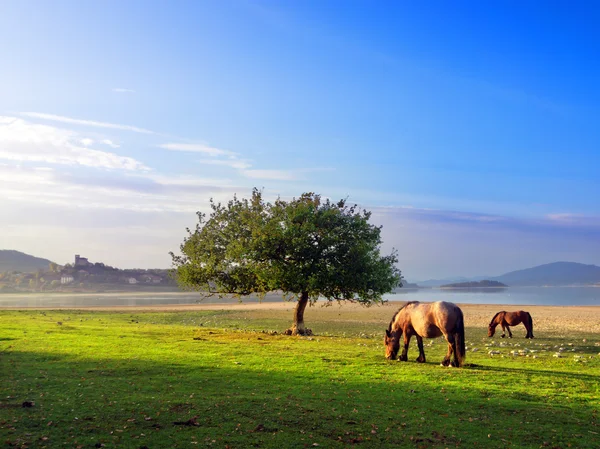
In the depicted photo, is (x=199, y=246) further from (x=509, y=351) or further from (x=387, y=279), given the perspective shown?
(x=509, y=351)

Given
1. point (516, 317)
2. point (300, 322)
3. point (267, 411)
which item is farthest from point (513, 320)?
point (267, 411)

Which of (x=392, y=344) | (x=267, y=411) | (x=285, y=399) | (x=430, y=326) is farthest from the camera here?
(x=392, y=344)

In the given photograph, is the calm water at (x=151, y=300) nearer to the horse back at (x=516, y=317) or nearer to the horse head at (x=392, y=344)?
the horse back at (x=516, y=317)

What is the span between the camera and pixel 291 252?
101ft

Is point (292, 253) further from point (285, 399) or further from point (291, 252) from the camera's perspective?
point (285, 399)

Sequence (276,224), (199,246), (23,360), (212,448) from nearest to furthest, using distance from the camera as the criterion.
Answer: (212,448)
(23,360)
(276,224)
(199,246)

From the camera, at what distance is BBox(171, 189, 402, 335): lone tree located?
3012 cm

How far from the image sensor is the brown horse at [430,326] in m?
18.5

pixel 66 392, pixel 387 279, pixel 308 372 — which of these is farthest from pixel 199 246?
pixel 66 392

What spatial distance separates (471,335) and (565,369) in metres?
16.0

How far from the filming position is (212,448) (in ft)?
29.6

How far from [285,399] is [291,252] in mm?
18174

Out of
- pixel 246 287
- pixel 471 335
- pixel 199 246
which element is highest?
pixel 199 246

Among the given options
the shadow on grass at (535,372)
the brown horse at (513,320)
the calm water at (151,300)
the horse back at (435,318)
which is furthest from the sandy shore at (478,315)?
the horse back at (435,318)
